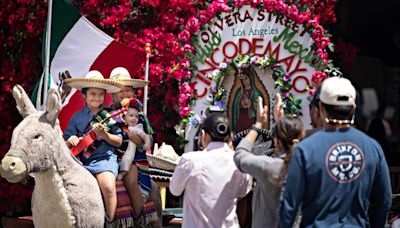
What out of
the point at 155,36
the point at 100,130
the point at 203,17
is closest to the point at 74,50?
the point at 155,36

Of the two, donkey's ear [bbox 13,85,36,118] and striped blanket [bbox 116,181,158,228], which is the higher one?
donkey's ear [bbox 13,85,36,118]

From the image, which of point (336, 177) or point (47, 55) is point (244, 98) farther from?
point (336, 177)

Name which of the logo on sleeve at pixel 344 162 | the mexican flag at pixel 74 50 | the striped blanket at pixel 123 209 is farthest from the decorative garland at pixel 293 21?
the logo on sleeve at pixel 344 162

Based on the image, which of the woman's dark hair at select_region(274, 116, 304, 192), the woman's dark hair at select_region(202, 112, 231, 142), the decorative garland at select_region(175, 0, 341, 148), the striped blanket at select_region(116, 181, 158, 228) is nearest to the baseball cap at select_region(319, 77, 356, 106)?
the woman's dark hair at select_region(274, 116, 304, 192)

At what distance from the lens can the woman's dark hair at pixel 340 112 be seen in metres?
5.45

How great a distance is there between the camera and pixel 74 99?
33.1 ft

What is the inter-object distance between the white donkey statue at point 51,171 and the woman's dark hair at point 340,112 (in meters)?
2.46

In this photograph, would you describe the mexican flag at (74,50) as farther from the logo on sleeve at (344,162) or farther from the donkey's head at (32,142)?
the logo on sleeve at (344,162)

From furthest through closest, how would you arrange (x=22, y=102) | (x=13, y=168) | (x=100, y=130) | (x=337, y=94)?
(x=100, y=130)
(x=22, y=102)
(x=13, y=168)
(x=337, y=94)

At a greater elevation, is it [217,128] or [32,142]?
[217,128]

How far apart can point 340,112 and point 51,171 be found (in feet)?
8.71

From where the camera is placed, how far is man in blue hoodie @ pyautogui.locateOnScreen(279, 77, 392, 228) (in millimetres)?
5270

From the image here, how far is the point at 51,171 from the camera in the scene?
22.6ft

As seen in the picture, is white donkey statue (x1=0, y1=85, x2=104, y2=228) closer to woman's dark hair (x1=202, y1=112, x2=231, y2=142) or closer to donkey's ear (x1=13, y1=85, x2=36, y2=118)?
donkey's ear (x1=13, y1=85, x2=36, y2=118)
